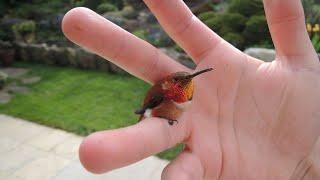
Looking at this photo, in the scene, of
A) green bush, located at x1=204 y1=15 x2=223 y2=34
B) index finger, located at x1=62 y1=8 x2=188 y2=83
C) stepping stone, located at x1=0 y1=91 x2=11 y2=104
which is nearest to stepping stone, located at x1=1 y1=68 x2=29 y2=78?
stepping stone, located at x1=0 y1=91 x2=11 y2=104

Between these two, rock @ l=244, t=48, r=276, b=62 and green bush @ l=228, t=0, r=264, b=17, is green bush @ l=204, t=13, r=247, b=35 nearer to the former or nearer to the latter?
green bush @ l=228, t=0, r=264, b=17

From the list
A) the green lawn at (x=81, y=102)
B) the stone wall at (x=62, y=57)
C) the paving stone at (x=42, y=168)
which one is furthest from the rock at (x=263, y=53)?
the paving stone at (x=42, y=168)

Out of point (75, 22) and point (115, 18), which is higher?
point (75, 22)

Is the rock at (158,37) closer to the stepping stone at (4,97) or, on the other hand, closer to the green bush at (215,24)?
the green bush at (215,24)

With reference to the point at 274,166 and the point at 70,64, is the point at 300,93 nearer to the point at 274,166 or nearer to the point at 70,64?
the point at 274,166

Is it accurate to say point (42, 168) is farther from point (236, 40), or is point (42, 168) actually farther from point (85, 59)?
point (236, 40)

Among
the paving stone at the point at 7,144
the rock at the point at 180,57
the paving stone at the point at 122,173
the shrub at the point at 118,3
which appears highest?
the rock at the point at 180,57

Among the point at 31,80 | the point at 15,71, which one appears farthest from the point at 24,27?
the point at 31,80
